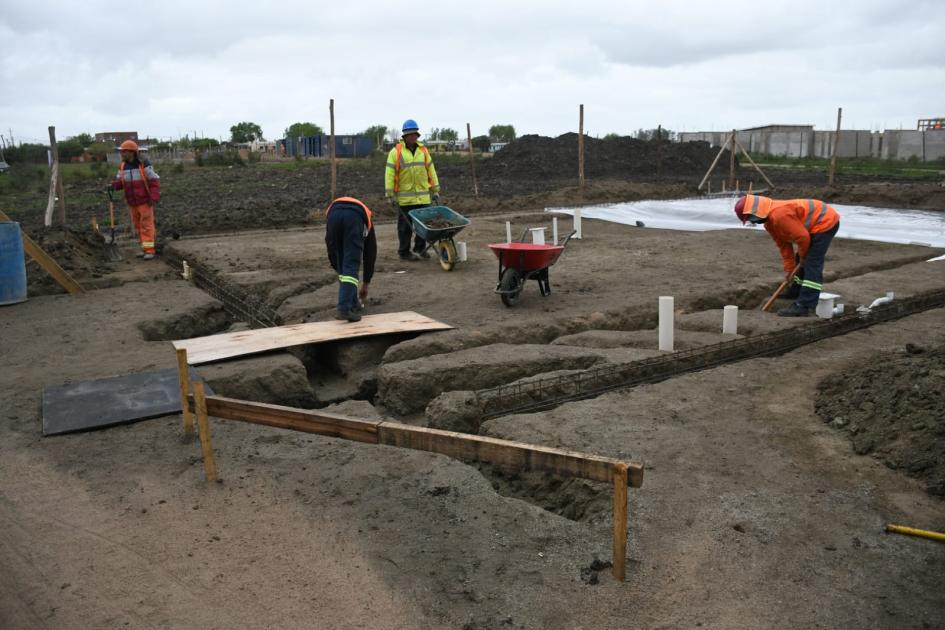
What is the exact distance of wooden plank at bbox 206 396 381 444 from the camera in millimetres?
3535

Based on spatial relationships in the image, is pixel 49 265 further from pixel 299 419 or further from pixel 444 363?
pixel 299 419

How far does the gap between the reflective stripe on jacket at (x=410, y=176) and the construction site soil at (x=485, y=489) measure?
2.53 metres

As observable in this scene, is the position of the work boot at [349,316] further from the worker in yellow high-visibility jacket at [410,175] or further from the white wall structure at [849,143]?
the white wall structure at [849,143]

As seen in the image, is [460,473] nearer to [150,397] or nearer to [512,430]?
[512,430]

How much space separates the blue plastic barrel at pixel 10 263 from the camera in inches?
328

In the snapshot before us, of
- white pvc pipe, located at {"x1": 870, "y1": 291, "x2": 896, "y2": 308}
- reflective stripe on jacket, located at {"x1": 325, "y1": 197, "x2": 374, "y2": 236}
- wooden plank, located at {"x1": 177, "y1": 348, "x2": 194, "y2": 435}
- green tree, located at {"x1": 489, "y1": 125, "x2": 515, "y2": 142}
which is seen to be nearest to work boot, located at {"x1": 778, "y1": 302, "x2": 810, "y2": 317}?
white pvc pipe, located at {"x1": 870, "y1": 291, "x2": 896, "y2": 308}

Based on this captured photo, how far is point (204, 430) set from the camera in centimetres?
397

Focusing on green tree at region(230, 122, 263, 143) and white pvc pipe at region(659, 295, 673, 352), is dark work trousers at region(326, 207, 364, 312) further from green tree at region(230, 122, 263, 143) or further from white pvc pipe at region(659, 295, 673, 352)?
green tree at region(230, 122, 263, 143)

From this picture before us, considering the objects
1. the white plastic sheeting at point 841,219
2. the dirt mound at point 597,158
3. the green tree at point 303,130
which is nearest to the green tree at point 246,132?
the green tree at point 303,130

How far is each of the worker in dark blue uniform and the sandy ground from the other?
66.5 inches

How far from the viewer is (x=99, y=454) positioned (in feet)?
14.7

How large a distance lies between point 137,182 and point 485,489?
9.06 m

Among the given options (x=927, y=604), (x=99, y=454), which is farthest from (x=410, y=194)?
(x=927, y=604)

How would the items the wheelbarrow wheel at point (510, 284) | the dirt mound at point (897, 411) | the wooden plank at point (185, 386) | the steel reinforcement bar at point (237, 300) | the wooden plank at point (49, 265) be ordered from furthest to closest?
1. the wooden plank at point (49, 265)
2. the steel reinforcement bar at point (237, 300)
3. the wheelbarrow wheel at point (510, 284)
4. the wooden plank at point (185, 386)
5. the dirt mound at point (897, 411)
